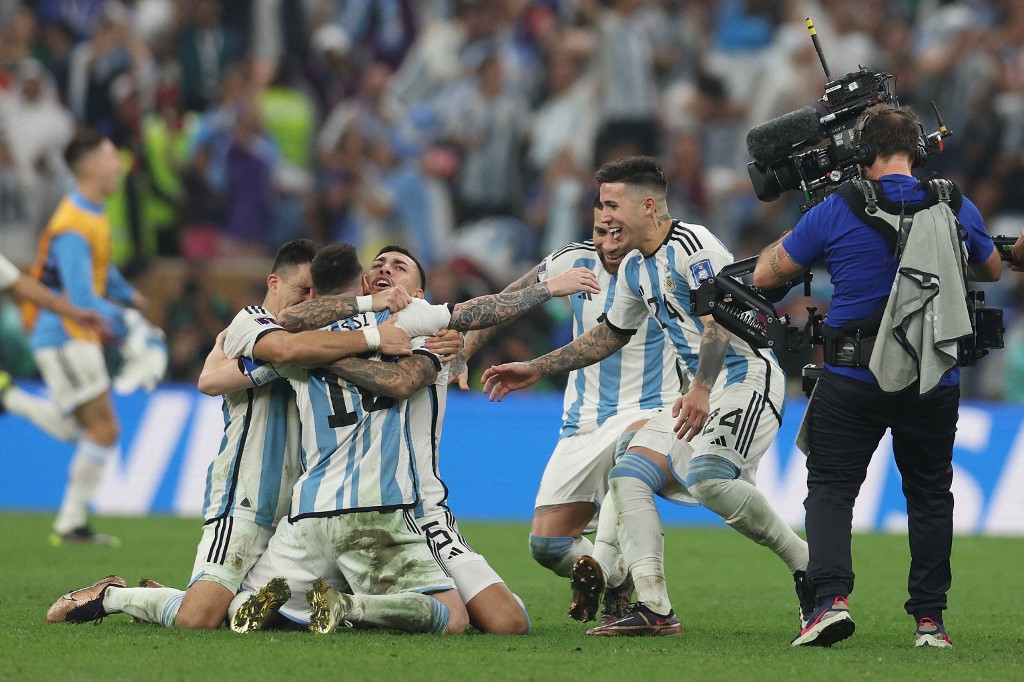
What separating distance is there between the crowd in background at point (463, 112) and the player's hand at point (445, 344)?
8.90 m

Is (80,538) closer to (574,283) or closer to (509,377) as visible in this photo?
(509,377)

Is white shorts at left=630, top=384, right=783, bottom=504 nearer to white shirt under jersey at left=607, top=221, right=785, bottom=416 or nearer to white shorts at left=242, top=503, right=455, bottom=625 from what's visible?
white shirt under jersey at left=607, top=221, right=785, bottom=416

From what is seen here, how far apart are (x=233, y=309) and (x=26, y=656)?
1015cm

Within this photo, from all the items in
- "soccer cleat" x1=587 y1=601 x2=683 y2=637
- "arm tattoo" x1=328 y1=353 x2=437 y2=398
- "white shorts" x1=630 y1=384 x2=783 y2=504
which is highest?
"arm tattoo" x1=328 y1=353 x2=437 y2=398

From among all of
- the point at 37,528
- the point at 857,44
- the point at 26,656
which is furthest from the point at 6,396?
the point at 857,44

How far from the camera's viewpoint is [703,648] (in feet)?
20.1

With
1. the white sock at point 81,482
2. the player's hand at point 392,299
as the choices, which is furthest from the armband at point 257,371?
the white sock at point 81,482

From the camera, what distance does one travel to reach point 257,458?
6816 mm

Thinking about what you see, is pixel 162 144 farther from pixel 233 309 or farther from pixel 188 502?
pixel 188 502

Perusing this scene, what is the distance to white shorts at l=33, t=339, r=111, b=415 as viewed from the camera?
11469 millimetres

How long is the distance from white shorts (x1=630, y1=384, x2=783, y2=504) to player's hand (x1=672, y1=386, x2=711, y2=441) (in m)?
0.30

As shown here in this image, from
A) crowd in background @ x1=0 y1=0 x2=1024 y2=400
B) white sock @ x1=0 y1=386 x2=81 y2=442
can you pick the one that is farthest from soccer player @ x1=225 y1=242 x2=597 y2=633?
crowd in background @ x1=0 y1=0 x2=1024 y2=400

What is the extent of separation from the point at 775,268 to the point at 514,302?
53.7 inches

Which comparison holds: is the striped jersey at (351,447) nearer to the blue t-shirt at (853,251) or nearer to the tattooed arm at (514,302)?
the tattooed arm at (514,302)
